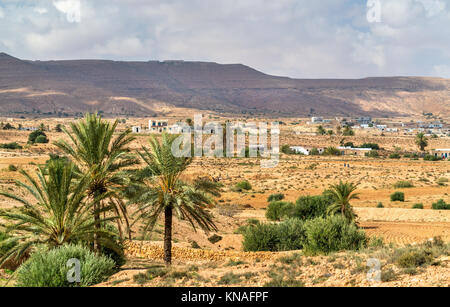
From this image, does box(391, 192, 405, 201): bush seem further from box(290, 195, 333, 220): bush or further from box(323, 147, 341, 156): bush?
box(323, 147, 341, 156): bush

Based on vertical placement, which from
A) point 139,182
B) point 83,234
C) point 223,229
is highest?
point 139,182

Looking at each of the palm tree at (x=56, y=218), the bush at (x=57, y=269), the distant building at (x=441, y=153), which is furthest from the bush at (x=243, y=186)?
the distant building at (x=441, y=153)

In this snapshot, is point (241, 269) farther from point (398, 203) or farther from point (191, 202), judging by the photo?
point (398, 203)

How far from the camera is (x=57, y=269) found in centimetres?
1005

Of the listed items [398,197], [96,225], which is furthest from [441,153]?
[96,225]

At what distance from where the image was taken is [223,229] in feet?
89.2

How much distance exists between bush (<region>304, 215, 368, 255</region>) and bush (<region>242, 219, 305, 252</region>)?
3.10 meters

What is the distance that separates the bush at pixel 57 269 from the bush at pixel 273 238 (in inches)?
353

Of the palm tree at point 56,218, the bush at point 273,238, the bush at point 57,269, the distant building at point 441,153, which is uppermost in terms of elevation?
the palm tree at point 56,218

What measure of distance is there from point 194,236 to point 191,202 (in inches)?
439

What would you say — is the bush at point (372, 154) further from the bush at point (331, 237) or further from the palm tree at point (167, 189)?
the palm tree at point (167, 189)

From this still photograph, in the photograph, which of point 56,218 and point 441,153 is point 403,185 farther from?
point 441,153

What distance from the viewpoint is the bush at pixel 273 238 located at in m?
18.6
